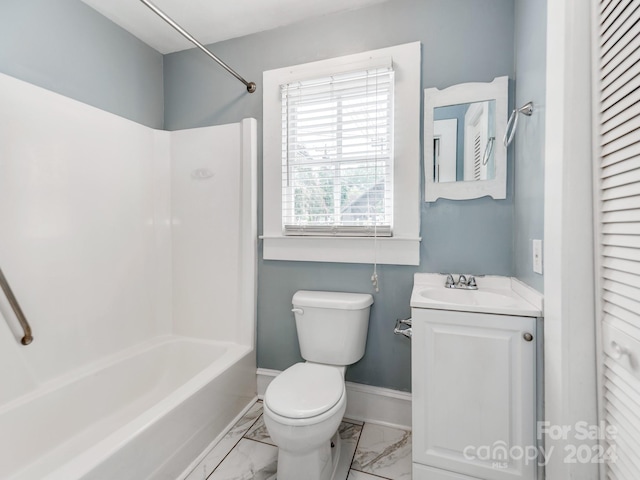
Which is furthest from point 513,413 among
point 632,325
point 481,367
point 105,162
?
point 105,162

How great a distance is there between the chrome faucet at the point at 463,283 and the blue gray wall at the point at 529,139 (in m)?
0.20

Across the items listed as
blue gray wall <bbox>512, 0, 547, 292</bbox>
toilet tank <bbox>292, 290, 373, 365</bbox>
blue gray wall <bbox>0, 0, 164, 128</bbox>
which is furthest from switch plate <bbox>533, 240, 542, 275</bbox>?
blue gray wall <bbox>0, 0, 164, 128</bbox>

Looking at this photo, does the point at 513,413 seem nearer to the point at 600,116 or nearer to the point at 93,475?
the point at 600,116

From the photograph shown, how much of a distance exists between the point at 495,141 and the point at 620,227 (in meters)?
0.85

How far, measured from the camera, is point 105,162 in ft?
5.78

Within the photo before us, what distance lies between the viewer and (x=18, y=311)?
1.32 m

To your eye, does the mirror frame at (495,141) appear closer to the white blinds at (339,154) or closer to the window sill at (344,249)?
the white blinds at (339,154)

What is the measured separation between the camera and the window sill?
168 centimetres

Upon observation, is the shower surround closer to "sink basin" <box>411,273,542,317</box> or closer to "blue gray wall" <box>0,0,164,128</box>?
"blue gray wall" <box>0,0,164,128</box>

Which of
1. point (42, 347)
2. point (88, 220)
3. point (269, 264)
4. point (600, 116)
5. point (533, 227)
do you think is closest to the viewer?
point (600, 116)

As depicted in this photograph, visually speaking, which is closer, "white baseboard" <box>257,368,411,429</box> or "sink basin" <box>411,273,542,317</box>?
"sink basin" <box>411,273,542,317</box>

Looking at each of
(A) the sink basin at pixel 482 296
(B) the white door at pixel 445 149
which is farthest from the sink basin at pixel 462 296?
(B) the white door at pixel 445 149

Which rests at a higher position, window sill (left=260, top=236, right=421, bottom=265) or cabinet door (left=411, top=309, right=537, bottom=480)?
window sill (left=260, top=236, right=421, bottom=265)

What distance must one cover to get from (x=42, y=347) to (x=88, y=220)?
26.2 inches
